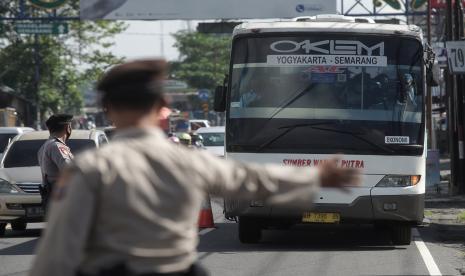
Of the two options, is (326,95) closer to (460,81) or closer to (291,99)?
(291,99)

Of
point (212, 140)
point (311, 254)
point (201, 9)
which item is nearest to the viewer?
point (311, 254)

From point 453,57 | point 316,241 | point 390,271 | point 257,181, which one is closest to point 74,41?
point 453,57

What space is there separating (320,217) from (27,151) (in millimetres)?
5337

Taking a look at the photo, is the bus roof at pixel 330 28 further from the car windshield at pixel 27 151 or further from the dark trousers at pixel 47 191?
the car windshield at pixel 27 151

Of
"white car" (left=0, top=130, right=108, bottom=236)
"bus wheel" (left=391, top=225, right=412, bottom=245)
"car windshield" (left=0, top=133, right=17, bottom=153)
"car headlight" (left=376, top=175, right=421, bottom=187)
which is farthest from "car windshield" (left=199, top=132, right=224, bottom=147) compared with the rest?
"car headlight" (left=376, top=175, right=421, bottom=187)

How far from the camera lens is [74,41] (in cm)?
5078

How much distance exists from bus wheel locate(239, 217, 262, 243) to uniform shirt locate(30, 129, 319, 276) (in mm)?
9598

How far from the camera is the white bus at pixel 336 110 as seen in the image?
13047mm

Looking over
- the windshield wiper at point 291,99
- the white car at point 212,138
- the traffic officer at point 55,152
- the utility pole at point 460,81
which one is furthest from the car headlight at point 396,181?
the white car at point 212,138

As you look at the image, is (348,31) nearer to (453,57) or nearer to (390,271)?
(390,271)

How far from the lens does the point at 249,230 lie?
45.5ft

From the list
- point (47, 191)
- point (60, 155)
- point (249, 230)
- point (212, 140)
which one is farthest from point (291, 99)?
point (212, 140)

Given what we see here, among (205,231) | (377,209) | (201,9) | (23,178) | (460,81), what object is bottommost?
(205,231)

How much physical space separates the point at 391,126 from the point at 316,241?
84.6 inches
